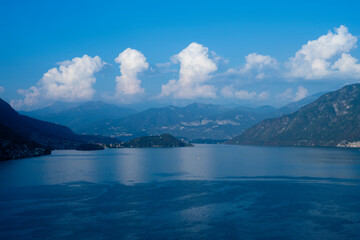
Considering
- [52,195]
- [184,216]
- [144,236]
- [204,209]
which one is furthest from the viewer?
[52,195]

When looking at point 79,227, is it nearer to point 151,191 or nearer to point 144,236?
point 144,236

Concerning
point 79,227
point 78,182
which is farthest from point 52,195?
point 79,227

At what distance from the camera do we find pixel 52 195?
91.4m

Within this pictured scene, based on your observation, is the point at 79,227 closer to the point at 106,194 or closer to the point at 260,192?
the point at 106,194

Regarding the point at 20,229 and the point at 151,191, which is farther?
Answer: the point at 151,191

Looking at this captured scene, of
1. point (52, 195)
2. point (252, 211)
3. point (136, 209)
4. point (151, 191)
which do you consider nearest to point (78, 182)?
point (52, 195)

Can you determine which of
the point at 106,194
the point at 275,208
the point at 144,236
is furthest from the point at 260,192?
the point at 144,236

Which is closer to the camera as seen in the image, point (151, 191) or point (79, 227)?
point (79, 227)

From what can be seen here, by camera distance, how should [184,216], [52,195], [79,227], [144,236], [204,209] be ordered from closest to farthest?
1. [144,236]
2. [79,227]
3. [184,216]
4. [204,209]
5. [52,195]

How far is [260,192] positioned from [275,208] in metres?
19.5

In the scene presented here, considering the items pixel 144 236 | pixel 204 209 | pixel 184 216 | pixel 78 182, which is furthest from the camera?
pixel 78 182

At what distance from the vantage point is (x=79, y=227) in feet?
203

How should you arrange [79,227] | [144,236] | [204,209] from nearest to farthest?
[144,236], [79,227], [204,209]

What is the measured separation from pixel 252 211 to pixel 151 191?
33028mm
